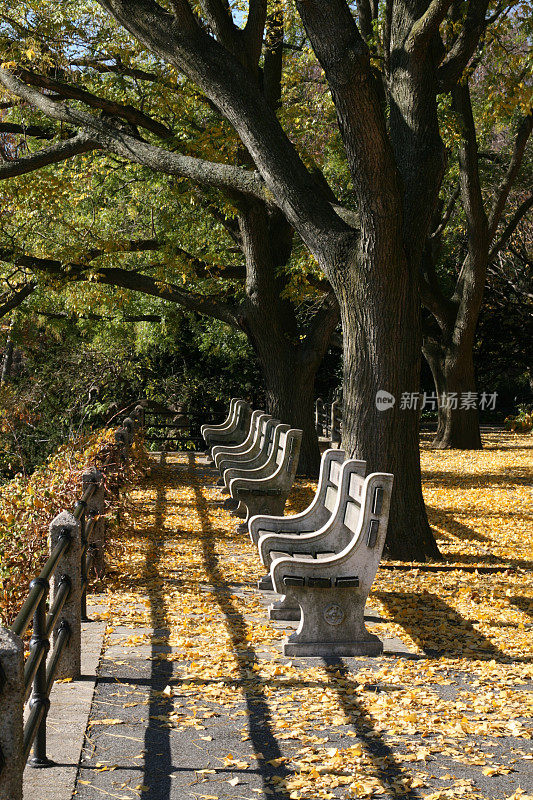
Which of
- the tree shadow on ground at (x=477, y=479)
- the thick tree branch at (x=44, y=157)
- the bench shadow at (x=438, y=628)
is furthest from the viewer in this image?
the tree shadow on ground at (x=477, y=479)

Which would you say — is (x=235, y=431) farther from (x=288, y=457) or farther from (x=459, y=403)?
(x=459, y=403)

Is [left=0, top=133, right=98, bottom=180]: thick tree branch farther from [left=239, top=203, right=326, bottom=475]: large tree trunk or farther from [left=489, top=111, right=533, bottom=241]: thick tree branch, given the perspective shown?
[left=489, top=111, right=533, bottom=241]: thick tree branch

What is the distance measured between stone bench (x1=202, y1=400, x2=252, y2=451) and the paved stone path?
8917 millimetres

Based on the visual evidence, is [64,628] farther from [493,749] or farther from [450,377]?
[450,377]

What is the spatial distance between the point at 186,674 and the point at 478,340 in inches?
967

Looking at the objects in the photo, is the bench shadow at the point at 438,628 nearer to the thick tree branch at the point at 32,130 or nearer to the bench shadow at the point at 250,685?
the bench shadow at the point at 250,685

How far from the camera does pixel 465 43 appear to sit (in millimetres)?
9312

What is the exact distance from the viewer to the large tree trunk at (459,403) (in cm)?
2150

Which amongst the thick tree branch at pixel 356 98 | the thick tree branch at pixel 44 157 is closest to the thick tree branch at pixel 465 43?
the thick tree branch at pixel 356 98

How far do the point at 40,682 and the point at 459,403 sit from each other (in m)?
18.5

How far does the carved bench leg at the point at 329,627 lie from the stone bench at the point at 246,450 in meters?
5.55

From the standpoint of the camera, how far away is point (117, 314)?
74.2 feet

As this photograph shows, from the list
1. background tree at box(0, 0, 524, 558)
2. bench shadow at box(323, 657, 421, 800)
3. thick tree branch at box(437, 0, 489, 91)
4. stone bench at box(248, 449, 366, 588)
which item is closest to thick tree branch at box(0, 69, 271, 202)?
background tree at box(0, 0, 524, 558)

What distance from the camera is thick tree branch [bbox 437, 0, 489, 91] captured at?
9156 mm
